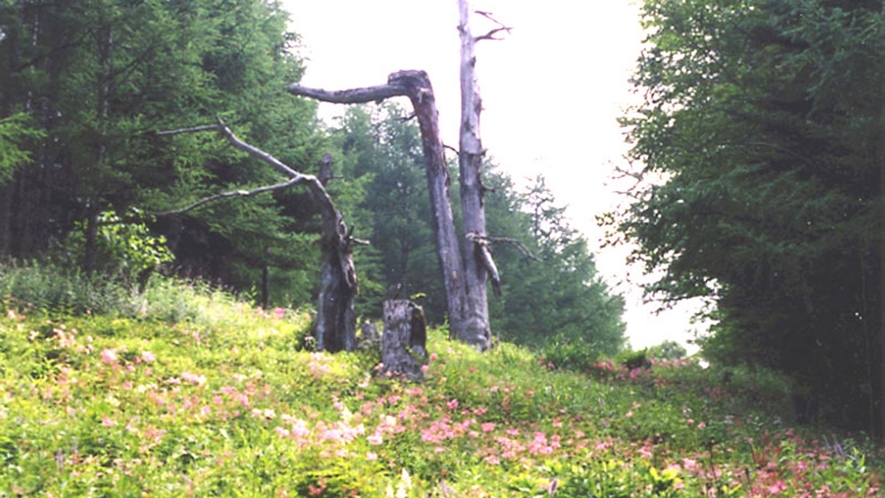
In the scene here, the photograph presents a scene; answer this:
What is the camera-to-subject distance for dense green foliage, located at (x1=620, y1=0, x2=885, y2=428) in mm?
7512

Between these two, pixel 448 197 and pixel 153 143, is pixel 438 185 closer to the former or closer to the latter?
pixel 448 197

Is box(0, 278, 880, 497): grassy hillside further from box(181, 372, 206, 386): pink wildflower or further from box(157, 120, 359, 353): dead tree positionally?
box(157, 120, 359, 353): dead tree

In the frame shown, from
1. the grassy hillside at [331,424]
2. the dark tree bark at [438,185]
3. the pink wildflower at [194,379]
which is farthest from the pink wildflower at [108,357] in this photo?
the dark tree bark at [438,185]

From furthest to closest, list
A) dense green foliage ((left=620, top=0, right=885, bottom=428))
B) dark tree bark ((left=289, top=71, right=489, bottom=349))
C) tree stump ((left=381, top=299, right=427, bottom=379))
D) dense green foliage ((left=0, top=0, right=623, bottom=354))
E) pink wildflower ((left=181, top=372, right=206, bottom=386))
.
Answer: dark tree bark ((left=289, top=71, right=489, bottom=349)), dense green foliage ((left=0, top=0, right=623, bottom=354)), tree stump ((left=381, top=299, right=427, bottom=379)), dense green foliage ((left=620, top=0, right=885, bottom=428)), pink wildflower ((left=181, top=372, right=206, bottom=386))

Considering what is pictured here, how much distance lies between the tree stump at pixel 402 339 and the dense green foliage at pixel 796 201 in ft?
11.9

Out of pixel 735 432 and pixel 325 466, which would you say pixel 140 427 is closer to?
pixel 325 466

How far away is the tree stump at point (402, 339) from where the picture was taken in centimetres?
877

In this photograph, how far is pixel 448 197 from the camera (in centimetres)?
1405

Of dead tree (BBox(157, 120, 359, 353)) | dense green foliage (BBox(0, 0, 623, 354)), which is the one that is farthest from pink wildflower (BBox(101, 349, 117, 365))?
dense green foliage (BBox(0, 0, 623, 354))

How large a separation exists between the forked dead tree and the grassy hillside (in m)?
2.37

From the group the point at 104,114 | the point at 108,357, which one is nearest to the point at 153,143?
the point at 104,114

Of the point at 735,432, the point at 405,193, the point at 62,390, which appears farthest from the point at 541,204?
the point at 62,390

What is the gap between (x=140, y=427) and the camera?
205 inches

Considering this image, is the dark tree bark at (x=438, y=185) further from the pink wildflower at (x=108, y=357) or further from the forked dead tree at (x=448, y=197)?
the pink wildflower at (x=108, y=357)
